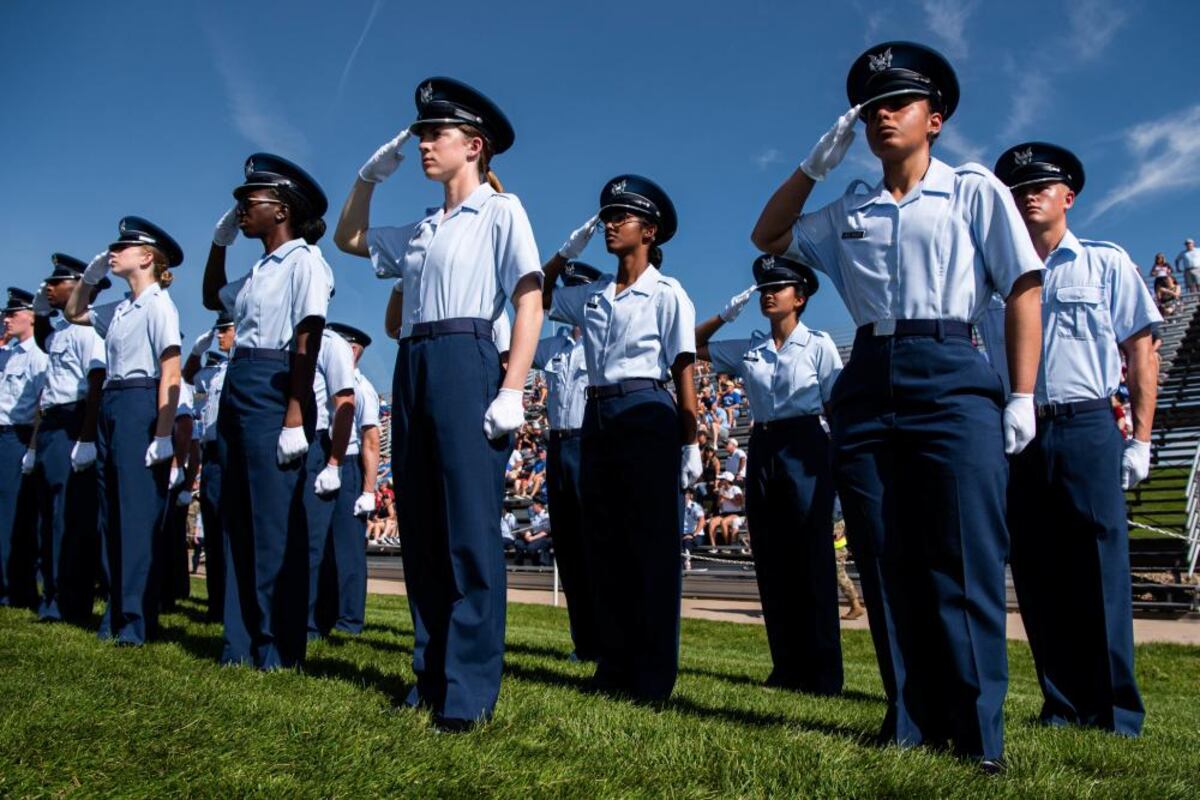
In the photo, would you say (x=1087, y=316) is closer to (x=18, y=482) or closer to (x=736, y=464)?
(x=18, y=482)

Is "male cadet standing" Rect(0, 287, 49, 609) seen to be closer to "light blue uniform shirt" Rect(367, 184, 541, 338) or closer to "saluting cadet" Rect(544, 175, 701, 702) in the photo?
"saluting cadet" Rect(544, 175, 701, 702)

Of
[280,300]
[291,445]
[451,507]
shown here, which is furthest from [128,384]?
[451,507]

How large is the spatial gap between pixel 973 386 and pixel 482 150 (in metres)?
2.17

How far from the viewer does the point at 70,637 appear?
5809mm

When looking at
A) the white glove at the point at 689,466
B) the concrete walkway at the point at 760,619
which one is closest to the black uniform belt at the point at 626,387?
the white glove at the point at 689,466

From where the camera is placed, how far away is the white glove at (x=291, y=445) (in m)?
4.76

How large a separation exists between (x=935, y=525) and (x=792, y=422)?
278 cm

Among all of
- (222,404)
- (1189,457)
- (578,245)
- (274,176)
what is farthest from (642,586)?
(1189,457)

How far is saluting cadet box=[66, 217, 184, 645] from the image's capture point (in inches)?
230

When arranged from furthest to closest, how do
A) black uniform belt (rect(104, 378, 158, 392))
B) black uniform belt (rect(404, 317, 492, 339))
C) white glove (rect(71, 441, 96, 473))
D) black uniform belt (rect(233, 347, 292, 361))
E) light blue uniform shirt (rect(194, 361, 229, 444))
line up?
1. light blue uniform shirt (rect(194, 361, 229, 444))
2. white glove (rect(71, 441, 96, 473))
3. black uniform belt (rect(104, 378, 158, 392))
4. black uniform belt (rect(233, 347, 292, 361))
5. black uniform belt (rect(404, 317, 492, 339))

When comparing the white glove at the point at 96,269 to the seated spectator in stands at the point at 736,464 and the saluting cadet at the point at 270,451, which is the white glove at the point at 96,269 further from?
the seated spectator in stands at the point at 736,464

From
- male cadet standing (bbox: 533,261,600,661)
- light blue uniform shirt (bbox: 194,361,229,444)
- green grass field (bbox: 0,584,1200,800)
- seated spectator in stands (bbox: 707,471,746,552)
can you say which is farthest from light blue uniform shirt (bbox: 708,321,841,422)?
seated spectator in stands (bbox: 707,471,746,552)

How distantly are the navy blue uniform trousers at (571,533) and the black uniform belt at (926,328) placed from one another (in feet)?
12.4

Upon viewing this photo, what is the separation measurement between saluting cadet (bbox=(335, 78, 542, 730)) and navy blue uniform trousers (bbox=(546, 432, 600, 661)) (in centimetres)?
311
